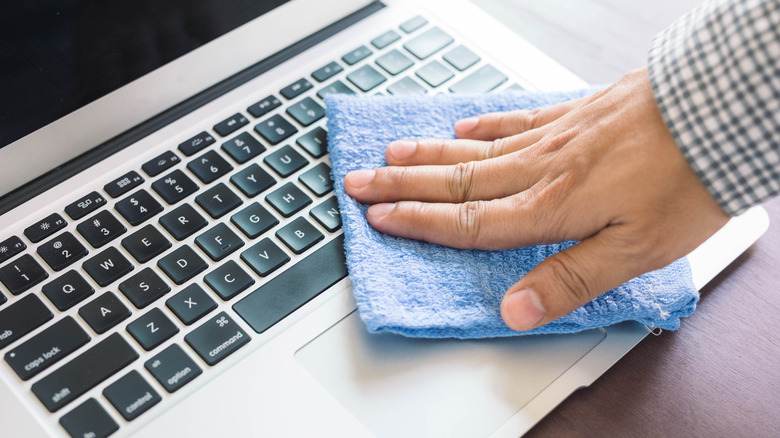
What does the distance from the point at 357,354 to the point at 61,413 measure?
19 cm

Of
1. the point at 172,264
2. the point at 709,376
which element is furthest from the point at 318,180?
the point at 709,376

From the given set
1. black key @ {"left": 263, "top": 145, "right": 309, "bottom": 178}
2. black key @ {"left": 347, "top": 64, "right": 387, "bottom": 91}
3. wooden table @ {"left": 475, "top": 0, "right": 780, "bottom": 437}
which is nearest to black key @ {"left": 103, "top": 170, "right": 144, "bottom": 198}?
black key @ {"left": 263, "top": 145, "right": 309, "bottom": 178}

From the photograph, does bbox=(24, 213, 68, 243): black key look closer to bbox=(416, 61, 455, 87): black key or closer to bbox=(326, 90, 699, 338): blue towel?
bbox=(326, 90, 699, 338): blue towel

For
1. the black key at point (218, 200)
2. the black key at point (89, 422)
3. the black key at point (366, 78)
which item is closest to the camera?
the black key at point (89, 422)

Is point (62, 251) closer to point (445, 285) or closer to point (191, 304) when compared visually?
point (191, 304)

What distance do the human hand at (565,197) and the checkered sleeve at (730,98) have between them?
0.04 feet

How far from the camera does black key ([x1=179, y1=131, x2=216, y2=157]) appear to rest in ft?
1.84

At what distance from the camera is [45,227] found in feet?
1.66

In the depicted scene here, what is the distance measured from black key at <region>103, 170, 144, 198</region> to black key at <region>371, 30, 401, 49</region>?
0.84 ft

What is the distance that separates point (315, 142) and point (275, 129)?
37mm

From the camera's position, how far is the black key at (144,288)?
468 mm

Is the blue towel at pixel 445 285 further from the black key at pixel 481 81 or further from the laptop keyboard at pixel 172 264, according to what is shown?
the black key at pixel 481 81

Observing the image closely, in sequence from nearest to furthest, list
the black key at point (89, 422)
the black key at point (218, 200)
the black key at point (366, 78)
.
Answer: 1. the black key at point (89, 422)
2. the black key at point (218, 200)
3. the black key at point (366, 78)

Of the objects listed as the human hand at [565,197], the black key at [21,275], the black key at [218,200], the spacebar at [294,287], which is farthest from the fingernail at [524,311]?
the black key at [21,275]
